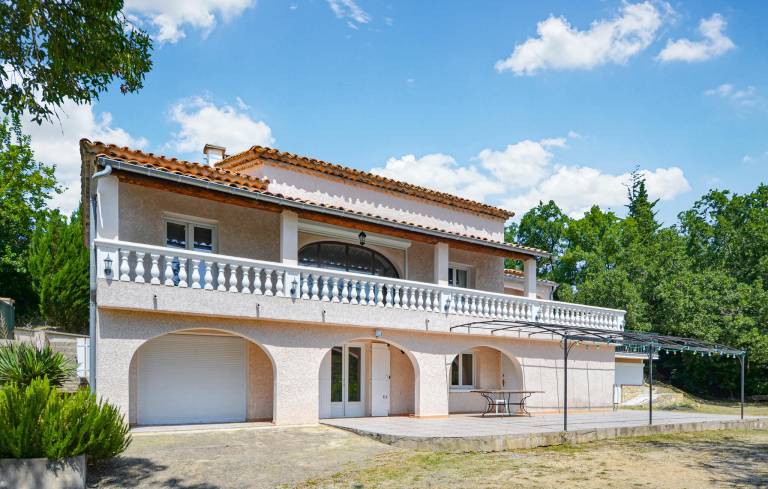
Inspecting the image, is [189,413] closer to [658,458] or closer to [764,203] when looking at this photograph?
[658,458]

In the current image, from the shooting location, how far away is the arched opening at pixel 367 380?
52.7 feet

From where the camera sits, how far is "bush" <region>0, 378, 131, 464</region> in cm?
795

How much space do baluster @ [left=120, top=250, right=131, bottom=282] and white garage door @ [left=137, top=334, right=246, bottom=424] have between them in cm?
226

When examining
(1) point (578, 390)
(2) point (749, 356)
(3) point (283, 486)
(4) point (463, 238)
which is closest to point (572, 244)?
(2) point (749, 356)

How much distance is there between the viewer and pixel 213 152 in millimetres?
18234

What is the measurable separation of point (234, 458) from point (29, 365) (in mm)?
3882

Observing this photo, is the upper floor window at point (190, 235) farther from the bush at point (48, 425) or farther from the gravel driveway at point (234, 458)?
the bush at point (48, 425)

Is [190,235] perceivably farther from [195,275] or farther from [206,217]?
[195,275]

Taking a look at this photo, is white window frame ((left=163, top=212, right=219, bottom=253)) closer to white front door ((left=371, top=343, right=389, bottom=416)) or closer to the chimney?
the chimney

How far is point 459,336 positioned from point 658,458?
6.09m

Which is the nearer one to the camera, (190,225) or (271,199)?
(271,199)

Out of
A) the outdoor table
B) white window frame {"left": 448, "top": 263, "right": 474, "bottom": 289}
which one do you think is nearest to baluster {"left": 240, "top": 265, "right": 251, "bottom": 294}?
the outdoor table

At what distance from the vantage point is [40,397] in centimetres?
845

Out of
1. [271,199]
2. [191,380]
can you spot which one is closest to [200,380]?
[191,380]
